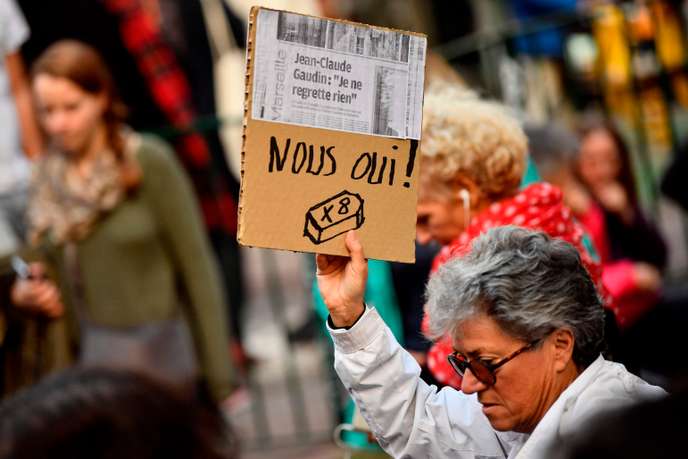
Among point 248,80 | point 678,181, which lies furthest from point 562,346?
point 678,181

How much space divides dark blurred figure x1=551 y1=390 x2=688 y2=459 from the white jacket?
115cm

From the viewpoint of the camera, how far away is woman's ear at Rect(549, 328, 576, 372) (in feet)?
9.05

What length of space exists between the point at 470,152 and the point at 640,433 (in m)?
2.17

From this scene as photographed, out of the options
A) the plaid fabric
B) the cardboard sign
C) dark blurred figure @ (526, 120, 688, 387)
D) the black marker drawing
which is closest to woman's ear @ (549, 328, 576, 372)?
the cardboard sign

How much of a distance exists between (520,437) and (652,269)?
10.1 feet

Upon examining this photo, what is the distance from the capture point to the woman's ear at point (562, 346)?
276 cm

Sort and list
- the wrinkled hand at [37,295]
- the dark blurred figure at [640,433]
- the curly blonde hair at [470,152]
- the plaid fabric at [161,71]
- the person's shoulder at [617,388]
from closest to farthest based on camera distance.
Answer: the dark blurred figure at [640,433]
the person's shoulder at [617,388]
the curly blonde hair at [470,152]
the wrinkled hand at [37,295]
the plaid fabric at [161,71]

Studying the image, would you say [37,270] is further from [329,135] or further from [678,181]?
[678,181]

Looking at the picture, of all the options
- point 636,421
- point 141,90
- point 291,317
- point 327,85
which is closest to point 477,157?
point 327,85

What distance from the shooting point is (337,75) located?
2811mm

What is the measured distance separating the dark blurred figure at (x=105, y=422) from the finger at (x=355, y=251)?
983 mm

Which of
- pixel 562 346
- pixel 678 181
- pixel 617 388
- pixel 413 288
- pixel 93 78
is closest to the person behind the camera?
pixel 617 388

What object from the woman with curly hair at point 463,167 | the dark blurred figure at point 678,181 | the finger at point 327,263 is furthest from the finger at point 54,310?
the dark blurred figure at point 678,181

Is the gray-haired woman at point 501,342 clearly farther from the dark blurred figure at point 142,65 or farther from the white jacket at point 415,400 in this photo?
the dark blurred figure at point 142,65
